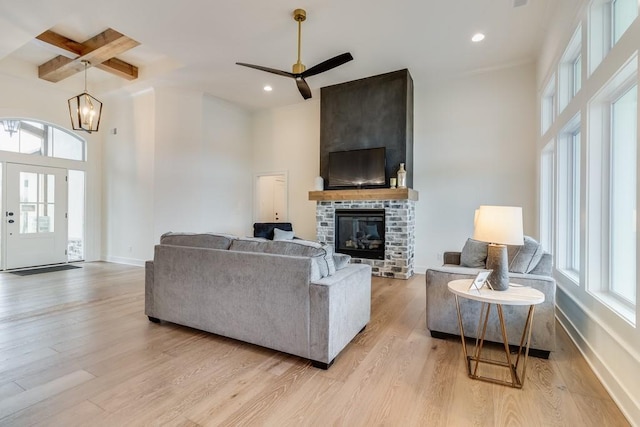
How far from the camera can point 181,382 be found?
6.49ft

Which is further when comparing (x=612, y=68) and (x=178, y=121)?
(x=178, y=121)

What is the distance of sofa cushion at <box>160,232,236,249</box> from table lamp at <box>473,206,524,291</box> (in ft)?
6.59

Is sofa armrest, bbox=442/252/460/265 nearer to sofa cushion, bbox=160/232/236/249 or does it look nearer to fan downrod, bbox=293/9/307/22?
sofa cushion, bbox=160/232/236/249

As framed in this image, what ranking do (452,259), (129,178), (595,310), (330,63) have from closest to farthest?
1. (595,310)
2. (330,63)
3. (452,259)
4. (129,178)

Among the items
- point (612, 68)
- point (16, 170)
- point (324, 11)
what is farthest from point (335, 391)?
point (16, 170)

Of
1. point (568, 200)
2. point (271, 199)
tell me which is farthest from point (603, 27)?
point (271, 199)

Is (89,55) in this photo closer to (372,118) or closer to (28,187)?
(28,187)

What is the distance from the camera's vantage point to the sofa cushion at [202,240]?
8.85 feet

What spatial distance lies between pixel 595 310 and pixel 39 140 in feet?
27.8

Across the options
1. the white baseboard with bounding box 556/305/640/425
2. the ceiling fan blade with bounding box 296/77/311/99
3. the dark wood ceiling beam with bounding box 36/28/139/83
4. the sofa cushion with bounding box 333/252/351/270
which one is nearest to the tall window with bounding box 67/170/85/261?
the dark wood ceiling beam with bounding box 36/28/139/83

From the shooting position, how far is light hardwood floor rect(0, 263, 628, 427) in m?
1.66

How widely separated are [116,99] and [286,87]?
12.0 ft

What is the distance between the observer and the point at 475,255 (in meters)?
3.26

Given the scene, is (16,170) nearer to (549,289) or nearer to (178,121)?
(178,121)
